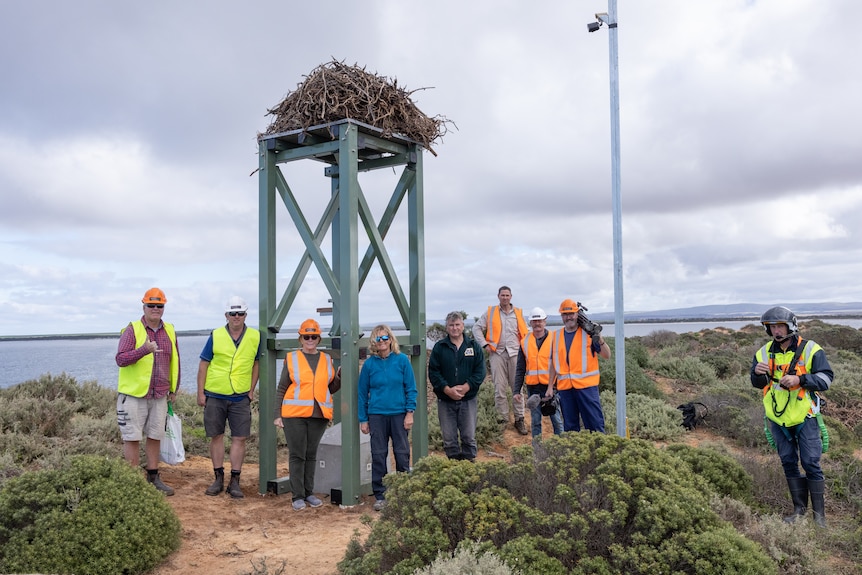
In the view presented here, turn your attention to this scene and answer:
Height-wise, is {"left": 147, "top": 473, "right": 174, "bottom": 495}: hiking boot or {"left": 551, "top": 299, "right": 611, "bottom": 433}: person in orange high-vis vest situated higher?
{"left": 551, "top": 299, "right": 611, "bottom": 433}: person in orange high-vis vest

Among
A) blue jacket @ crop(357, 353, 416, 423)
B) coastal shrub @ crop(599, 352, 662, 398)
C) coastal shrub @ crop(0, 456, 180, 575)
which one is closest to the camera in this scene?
coastal shrub @ crop(0, 456, 180, 575)

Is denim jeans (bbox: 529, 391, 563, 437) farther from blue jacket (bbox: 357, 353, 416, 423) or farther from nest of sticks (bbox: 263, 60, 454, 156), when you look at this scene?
nest of sticks (bbox: 263, 60, 454, 156)

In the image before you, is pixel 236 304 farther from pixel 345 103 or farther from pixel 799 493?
pixel 799 493

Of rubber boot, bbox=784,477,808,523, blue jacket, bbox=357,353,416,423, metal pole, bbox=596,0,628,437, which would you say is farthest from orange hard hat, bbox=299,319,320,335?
rubber boot, bbox=784,477,808,523

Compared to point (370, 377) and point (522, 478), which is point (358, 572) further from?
point (370, 377)

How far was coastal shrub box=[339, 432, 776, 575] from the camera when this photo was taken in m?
4.21

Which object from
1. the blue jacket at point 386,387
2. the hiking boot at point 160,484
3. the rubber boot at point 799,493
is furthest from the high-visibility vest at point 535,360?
the hiking boot at point 160,484

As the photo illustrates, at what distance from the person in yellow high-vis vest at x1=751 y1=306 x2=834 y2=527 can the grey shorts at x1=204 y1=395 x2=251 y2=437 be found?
5188mm

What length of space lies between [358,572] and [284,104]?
5.30 meters

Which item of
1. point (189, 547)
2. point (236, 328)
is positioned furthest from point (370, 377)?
point (189, 547)

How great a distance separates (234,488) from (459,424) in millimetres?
2580

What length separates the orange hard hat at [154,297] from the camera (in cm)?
725

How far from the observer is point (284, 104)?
310 inches

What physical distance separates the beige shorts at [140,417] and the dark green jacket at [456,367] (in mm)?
2914
